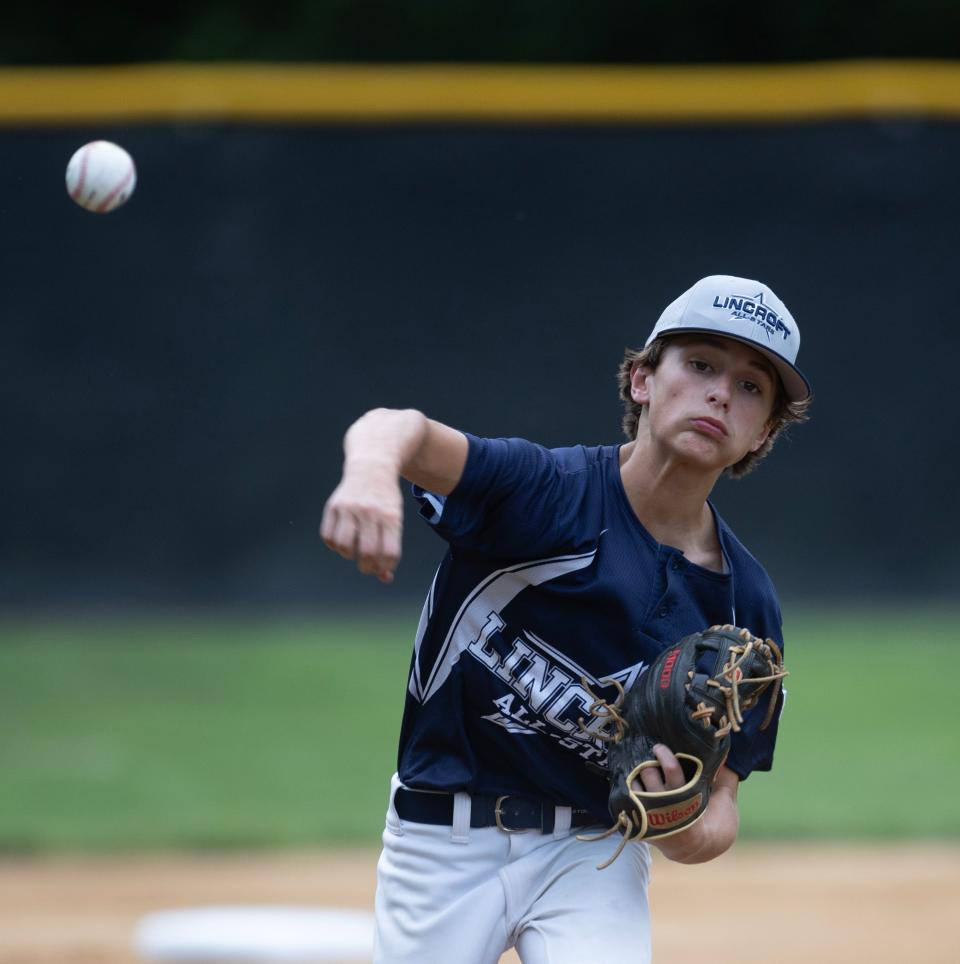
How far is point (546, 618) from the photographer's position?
9.29 ft

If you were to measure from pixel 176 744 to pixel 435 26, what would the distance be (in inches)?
305

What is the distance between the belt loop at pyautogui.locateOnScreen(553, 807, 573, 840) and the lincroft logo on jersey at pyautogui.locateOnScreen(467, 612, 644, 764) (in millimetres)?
136

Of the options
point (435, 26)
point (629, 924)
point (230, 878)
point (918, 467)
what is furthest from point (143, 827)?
point (435, 26)

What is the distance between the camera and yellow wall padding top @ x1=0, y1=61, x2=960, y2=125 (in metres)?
10.6

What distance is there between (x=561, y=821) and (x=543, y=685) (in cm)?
28

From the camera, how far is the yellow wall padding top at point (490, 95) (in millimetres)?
10555

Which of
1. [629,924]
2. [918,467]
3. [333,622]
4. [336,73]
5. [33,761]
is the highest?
[336,73]

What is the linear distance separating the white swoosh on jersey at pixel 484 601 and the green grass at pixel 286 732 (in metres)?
3.87

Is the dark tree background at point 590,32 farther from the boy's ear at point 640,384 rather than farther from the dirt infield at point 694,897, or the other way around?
the boy's ear at point 640,384

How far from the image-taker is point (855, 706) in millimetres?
8656

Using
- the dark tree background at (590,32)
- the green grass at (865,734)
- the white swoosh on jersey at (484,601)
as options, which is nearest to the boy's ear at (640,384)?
the white swoosh on jersey at (484,601)

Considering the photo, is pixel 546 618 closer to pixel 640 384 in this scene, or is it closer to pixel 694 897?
pixel 640 384

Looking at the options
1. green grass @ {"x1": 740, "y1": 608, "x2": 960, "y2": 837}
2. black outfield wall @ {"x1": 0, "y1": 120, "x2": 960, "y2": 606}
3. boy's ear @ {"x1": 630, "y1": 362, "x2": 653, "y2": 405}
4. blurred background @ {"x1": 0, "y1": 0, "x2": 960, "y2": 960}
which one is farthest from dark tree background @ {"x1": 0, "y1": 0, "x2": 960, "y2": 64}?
boy's ear @ {"x1": 630, "y1": 362, "x2": 653, "y2": 405}

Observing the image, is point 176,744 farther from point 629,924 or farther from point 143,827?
point 629,924
